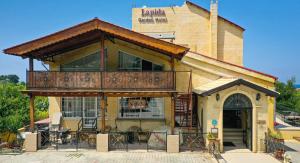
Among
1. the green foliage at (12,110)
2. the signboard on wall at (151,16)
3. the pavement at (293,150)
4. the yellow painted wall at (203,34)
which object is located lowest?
the pavement at (293,150)

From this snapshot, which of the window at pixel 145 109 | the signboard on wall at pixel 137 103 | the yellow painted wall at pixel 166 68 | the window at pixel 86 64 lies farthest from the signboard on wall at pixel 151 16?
the signboard on wall at pixel 137 103

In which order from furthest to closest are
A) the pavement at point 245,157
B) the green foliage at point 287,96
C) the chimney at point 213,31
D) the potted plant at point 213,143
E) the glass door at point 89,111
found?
the green foliage at point 287,96
the chimney at point 213,31
the glass door at point 89,111
the potted plant at point 213,143
the pavement at point 245,157

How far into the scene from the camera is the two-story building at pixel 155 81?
632 inches

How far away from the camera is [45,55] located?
728 inches

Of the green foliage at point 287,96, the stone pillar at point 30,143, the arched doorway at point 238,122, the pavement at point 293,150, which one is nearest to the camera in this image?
the pavement at point 293,150

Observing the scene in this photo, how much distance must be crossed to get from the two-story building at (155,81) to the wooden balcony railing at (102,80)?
0.06 m

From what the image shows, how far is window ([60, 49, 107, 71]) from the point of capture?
1981 centimetres

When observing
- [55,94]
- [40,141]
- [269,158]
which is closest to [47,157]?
[40,141]

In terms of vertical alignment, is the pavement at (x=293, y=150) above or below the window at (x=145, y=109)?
below

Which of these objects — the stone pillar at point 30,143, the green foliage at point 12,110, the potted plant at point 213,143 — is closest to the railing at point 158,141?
the potted plant at point 213,143

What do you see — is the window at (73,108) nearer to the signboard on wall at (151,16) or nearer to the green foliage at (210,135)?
the green foliage at (210,135)

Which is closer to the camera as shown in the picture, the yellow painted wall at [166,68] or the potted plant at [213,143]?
the potted plant at [213,143]

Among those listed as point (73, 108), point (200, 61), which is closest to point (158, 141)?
point (200, 61)

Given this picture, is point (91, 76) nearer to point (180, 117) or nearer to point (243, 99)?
point (180, 117)
